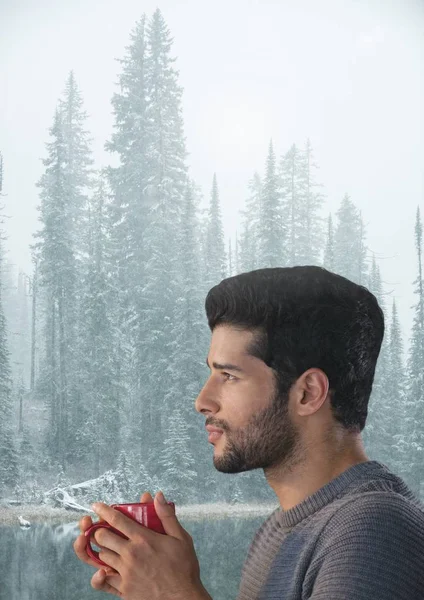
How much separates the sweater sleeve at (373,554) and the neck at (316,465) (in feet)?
0.53

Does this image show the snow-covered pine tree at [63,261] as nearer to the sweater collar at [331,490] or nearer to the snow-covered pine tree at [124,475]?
the snow-covered pine tree at [124,475]

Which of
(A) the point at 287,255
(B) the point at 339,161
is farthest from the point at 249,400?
(B) the point at 339,161

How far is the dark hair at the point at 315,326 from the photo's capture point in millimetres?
973

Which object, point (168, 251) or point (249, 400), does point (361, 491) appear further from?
point (168, 251)

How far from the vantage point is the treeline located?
378 centimetres

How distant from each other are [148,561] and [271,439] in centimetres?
23

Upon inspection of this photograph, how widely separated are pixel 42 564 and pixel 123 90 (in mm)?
2256

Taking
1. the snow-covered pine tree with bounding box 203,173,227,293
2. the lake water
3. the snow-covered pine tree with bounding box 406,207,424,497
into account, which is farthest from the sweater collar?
the snow-covered pine tree with bounding box 406,207,424,497

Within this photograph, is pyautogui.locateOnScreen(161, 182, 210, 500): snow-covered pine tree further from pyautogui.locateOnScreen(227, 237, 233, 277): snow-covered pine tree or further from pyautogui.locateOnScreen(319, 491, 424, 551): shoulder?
pyautogui.locateOnScreen(319, 491, 424, 551): shoulder

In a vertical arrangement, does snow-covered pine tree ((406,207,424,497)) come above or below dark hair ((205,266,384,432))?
below

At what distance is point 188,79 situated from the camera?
4.12 meters

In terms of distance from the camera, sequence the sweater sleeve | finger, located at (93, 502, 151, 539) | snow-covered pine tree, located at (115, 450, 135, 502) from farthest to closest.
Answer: snow-covered pine tree, located at (115, 450, 135, 502) → finger, located at (93, 502, 151, 539) → the sweater sleeve

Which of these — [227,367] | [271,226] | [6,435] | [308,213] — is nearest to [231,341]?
[227,367]

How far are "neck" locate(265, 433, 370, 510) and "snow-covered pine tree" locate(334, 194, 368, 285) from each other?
10.6ft
